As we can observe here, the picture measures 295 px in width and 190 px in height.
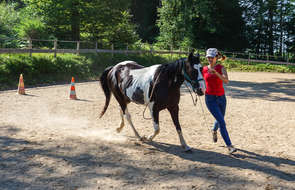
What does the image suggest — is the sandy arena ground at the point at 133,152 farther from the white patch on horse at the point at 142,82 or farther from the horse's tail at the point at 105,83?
the white patch on horse at the point at 142,82

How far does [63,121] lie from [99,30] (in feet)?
57.4

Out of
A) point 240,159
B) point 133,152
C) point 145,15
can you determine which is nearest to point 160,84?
point 133,152

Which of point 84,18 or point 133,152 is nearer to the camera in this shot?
point 133,152

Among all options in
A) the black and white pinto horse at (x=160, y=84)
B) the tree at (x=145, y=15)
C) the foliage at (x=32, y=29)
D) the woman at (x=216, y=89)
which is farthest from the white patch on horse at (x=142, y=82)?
the tree at (x=145, y=15)

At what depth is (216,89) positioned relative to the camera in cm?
508

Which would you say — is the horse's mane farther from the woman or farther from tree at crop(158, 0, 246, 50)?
tree at crop(158, 0, 246, 50)

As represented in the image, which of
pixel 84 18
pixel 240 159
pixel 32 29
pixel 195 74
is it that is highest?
pixel 84 18

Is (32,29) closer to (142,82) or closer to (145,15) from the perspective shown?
(142,82)

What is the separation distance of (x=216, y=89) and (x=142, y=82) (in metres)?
1.47

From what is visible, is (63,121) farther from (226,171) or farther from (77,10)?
(77,10)

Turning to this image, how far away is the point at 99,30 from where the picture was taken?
2358 centimetres

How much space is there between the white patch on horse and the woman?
1.07 metres

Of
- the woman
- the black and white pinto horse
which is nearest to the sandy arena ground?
the woman

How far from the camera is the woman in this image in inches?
195
